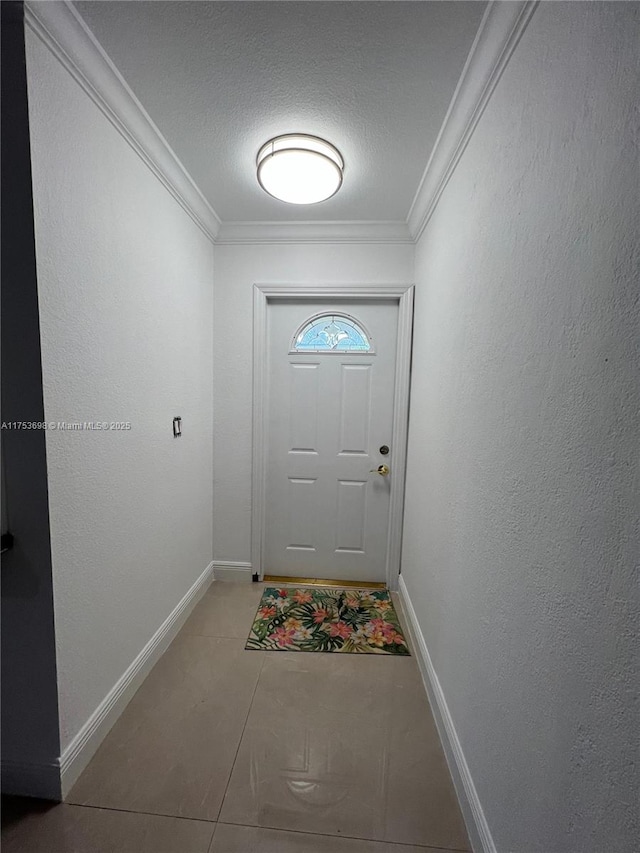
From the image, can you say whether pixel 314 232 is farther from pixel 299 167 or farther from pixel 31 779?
pixel 31 779

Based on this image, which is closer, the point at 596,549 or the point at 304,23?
the point at 596,549

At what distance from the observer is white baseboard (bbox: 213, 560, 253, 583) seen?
254 cm

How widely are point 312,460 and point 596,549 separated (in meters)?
1.98

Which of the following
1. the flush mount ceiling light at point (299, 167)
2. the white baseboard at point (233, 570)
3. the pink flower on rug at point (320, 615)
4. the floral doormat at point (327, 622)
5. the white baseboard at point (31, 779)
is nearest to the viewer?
the white baseboard at point (31, 779)

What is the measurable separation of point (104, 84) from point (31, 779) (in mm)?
2353

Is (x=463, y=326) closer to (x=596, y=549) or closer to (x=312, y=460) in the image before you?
(x=596, y=549)

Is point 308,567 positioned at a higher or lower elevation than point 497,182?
lower

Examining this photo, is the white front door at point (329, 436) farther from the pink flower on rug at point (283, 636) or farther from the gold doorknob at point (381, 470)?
the pink flower on rug at point (283, 636)

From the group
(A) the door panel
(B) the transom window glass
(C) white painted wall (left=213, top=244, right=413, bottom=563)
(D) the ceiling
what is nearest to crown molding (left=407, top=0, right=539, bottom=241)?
(D) the ceiling

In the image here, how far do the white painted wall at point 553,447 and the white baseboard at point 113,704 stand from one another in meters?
1.32

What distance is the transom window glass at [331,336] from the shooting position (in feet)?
8.01

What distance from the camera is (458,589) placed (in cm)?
131

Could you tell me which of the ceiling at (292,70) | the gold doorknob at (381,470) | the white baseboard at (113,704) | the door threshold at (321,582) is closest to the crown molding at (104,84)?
the ceiling at (292,70)

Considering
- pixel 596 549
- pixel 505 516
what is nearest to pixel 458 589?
pixel 505 516
